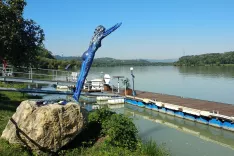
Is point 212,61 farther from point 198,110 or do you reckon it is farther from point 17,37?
point 17,37

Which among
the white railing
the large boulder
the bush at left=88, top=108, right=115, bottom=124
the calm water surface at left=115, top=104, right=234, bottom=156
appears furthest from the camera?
the white railing

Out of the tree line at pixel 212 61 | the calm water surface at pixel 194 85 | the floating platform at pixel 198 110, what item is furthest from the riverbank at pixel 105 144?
the tree line at pixel 212 61

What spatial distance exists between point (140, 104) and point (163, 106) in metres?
3.04

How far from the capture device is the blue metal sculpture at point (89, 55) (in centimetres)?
1247

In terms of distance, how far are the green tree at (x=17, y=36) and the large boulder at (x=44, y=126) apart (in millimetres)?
5587

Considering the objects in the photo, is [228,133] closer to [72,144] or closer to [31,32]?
[72,144]

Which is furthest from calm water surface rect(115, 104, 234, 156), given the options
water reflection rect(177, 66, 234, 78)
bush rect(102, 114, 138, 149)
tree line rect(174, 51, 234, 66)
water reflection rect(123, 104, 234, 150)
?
tree line rect(174, 51, 234, 66)

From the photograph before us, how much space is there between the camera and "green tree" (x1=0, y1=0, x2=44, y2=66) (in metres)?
12.6

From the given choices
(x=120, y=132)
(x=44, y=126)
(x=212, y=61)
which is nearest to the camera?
(x=44, y=126)

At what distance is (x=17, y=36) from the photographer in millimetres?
12812

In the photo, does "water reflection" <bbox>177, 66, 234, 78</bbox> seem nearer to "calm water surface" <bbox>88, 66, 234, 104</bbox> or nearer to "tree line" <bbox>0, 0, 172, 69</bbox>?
"calm water surface" <bbox>88, 66, 234, 104</bbox>

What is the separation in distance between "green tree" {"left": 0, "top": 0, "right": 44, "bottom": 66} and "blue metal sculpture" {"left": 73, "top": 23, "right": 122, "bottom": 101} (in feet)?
10.8

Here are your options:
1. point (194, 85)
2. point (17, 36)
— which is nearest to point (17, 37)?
point (17, 36)

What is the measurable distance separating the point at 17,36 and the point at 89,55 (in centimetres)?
352
